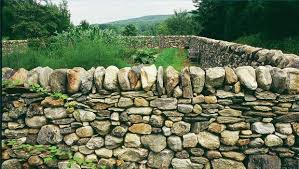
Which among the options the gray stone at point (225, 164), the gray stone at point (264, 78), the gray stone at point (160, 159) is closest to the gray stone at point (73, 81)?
the gray stone at point (160, 159)

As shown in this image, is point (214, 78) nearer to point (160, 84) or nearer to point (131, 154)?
point (160, 84)

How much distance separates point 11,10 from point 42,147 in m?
33.8

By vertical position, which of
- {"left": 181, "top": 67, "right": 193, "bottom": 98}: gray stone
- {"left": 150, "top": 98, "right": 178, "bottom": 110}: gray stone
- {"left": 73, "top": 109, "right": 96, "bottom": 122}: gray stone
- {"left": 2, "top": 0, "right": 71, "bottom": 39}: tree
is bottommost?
{"left": 73, "top": 109, "right": 96, "bottom": 122}: gray stone

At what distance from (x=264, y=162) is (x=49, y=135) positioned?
2.50 meters

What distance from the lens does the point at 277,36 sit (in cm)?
1559

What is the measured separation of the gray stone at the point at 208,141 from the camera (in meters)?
4.26

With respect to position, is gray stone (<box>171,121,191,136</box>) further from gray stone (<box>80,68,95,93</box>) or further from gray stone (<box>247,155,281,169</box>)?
gray stone (<box>80,68,95,93</box>)

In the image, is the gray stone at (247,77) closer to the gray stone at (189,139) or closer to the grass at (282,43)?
the gray stone at (189,139)

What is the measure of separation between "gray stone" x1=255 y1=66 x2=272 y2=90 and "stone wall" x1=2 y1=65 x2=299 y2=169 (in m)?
0.01

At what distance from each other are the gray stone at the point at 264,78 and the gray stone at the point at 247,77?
0.06 metres

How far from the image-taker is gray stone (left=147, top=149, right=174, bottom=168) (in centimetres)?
431

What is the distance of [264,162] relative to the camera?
4.29 meters

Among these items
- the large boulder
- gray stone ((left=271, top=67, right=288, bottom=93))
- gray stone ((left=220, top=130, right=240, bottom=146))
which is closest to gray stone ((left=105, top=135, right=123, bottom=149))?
gray stone ((left=220, top=130, right=240, bottom=146))

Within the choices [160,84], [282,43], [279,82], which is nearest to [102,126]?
[160,84]
